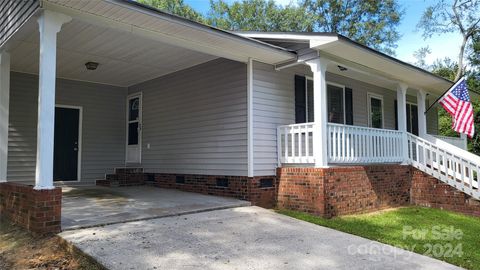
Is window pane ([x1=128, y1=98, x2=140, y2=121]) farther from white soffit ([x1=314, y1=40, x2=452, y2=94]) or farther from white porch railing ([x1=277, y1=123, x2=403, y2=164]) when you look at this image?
white soffit ([x1=314, y1=40, x2=452, y2=94])

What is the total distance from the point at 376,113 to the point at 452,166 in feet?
10.5

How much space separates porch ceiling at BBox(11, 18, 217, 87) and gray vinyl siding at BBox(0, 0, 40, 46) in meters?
0.13

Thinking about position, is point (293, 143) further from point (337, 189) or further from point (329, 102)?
point (329, 102)

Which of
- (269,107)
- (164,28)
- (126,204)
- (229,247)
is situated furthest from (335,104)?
(229,247)

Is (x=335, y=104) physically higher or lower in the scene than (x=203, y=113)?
higher

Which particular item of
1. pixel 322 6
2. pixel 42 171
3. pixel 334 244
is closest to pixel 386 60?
pixel 334 244

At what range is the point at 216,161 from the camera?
→ 8484mm

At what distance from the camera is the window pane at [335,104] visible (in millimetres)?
10055

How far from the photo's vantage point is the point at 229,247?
4.91 m

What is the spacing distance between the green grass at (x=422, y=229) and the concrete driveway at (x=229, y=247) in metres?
0.39

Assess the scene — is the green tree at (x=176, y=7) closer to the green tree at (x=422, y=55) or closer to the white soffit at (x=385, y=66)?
the green tree at (x=422, y=55)

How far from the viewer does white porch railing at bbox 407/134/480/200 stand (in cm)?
870

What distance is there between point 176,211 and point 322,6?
82.3 ft

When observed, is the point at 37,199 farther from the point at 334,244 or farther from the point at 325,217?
the point at 325,217
